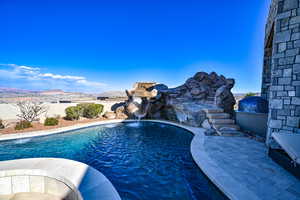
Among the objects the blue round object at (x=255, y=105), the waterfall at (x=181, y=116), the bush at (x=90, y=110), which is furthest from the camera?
the bush at (x=90, y=110)

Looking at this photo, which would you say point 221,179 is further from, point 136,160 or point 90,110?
point 90,110

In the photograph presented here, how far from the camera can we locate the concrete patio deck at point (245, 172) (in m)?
2.70

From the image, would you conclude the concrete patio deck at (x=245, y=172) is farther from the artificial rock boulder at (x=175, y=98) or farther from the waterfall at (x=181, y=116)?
the artificial rock boulder at (x=175, y=98)

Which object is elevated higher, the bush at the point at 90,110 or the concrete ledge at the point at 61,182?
the bush at the point at 90,110

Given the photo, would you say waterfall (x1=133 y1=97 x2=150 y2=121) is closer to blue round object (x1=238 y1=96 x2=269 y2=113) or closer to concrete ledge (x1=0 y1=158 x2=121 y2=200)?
blue round object (x1=238 y1=96 x2=269 y2=113)

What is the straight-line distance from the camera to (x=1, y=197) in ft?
9.83

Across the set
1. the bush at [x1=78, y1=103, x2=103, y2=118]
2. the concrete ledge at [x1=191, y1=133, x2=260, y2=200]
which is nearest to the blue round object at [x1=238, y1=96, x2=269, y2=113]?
the concrete ledge at [x1=191, y1=133, x2=260, y2=200]

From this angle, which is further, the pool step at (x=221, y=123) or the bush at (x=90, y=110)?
the bush at (x=90, y=110)

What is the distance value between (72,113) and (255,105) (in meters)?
13.1

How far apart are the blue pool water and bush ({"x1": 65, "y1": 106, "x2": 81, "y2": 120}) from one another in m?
3.73

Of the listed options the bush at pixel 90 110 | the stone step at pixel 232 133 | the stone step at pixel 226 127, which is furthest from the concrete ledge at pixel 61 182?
the bush at pixel 90 110

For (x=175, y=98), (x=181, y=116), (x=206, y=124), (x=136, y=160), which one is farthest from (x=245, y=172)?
(x=175, y=98)

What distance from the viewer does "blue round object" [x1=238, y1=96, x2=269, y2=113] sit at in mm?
6955

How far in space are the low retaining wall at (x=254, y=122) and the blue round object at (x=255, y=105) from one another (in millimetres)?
417
